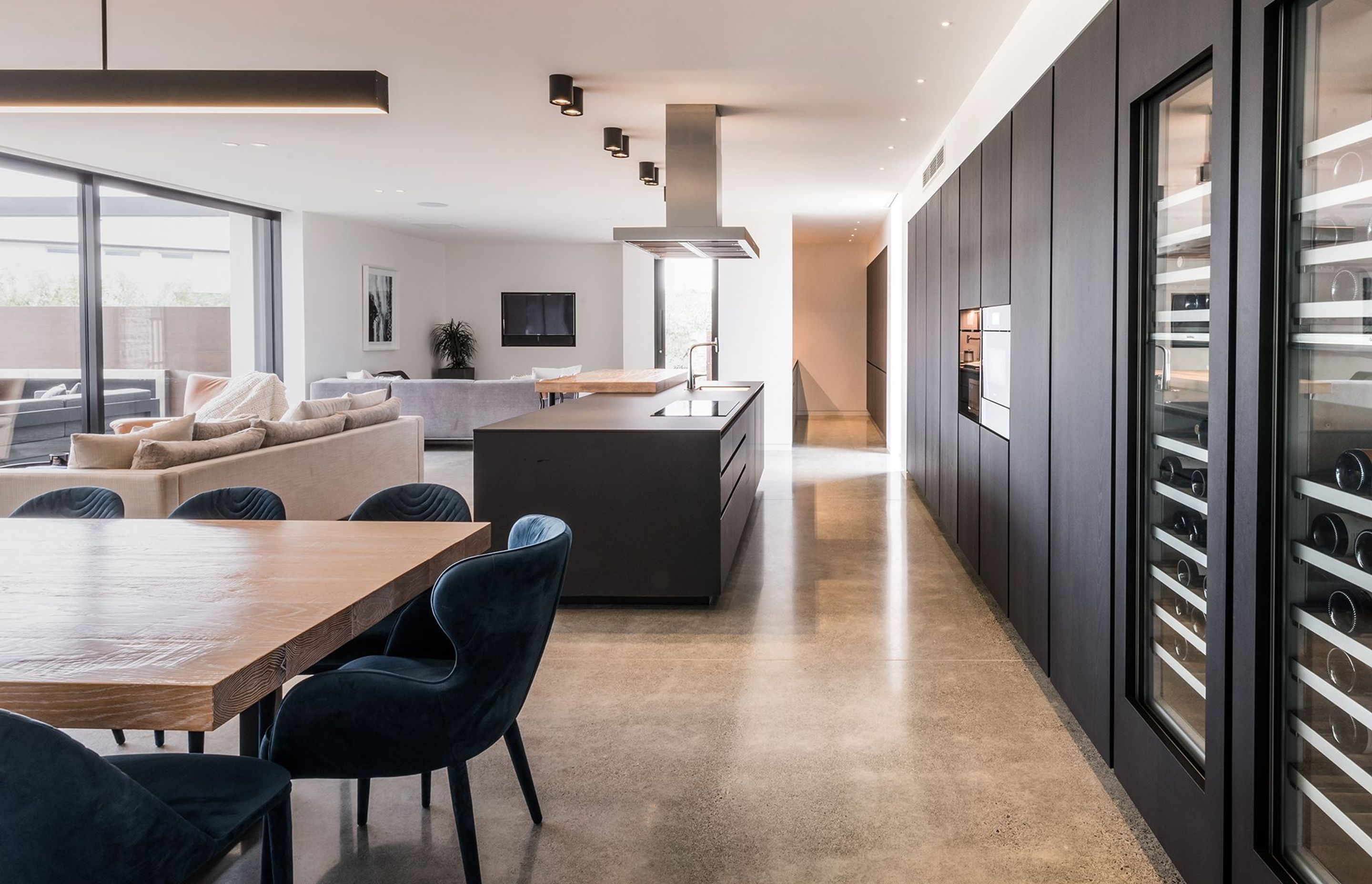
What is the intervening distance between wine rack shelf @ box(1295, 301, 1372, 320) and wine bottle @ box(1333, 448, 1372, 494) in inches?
7.5

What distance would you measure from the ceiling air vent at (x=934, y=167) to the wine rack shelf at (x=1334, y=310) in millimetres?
5366

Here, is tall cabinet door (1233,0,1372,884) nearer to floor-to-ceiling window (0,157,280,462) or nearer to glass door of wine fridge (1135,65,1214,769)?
glass door of wine fridge (1135,65,1214,769)

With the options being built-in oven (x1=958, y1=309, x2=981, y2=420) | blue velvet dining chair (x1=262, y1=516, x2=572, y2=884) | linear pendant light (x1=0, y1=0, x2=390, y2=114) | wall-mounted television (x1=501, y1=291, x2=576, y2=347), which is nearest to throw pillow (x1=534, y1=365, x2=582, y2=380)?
wall-mounted television (x1=501, y1=291, x2=576, y2=347)

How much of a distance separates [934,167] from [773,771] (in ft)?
17.7

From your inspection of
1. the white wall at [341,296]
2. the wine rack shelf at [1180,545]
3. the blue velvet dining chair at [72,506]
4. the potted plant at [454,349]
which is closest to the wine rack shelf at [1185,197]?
the wine rack shelf at [1180,545]

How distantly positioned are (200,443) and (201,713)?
12.7 feet

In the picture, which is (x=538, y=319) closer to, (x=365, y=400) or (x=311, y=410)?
(x=365, y=400)

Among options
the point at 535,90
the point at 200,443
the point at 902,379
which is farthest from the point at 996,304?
the point at 902,379

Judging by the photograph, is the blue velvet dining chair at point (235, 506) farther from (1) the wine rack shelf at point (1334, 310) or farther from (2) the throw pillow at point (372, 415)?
(2) the throw pillow at point (372, 415)

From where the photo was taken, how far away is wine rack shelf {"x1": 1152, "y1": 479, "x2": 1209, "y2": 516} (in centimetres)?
198

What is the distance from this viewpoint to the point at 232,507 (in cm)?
291

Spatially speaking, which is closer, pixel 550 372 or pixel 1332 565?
pixel 1332 565

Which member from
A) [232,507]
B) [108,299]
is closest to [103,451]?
[232,507]

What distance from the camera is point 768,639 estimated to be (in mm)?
3883
